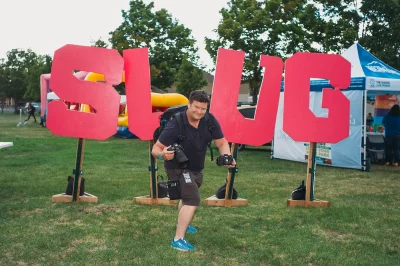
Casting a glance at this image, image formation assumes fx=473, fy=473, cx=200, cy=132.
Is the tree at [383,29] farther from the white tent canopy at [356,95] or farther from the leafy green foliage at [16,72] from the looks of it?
the leafy green foliage at [16,72]

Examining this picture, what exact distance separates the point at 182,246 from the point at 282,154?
33.0 ft

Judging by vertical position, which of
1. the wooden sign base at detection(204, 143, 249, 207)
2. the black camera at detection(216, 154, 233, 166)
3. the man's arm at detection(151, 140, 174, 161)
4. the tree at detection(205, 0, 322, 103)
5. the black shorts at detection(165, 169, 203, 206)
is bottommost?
the wooden sign base at detection(204, 143, 249, 207)

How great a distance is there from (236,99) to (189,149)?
2776mm

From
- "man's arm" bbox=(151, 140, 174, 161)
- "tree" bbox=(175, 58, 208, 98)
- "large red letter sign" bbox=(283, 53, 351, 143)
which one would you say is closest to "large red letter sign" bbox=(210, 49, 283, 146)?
"large red letter sign" bbox=(283, 53, 351, 143)

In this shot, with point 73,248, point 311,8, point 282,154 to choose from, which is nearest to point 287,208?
point 73,248

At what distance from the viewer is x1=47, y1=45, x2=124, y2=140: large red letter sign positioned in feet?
24.5

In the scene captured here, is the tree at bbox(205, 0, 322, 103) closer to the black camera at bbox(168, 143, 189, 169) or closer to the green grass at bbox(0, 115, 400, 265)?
the green grass at bbox(0, 115, 400, 265)

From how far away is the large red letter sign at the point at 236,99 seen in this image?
7750 mm

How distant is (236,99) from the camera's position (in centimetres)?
783

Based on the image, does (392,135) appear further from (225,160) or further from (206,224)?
(225,160)

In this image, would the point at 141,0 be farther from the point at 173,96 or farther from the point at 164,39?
the point at 173,96

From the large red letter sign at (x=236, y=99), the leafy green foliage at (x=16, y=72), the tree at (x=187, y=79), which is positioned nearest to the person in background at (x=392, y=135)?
the large red letter sign at (x=236, y=99)

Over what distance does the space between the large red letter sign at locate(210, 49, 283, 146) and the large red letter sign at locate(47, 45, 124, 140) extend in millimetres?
1621

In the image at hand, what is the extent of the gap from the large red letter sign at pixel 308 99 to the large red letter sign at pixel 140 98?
2303 millimetres
